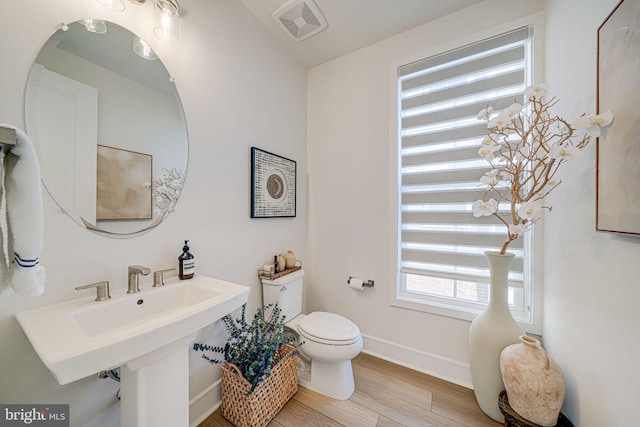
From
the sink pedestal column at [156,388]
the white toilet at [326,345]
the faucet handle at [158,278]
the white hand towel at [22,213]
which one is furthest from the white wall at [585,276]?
the faucet handle at [158,278]

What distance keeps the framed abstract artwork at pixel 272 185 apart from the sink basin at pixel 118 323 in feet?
2.28

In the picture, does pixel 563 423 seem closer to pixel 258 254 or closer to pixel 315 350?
pixel 315 350

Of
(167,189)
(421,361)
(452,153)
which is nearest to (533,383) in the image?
(421,361)

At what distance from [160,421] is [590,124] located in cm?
201

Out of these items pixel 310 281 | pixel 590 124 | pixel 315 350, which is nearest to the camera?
pixel 590 124

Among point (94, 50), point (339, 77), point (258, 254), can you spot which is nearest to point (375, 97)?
point (339, 77)

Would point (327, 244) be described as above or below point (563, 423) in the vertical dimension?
above

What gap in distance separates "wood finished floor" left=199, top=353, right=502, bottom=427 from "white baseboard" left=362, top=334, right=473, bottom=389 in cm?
5

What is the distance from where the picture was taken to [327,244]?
218cm

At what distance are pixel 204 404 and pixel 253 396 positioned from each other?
0.36 m

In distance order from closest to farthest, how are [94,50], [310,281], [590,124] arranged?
[590,124], [94,50], [310,281]

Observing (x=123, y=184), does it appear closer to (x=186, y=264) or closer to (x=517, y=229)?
(x=186, y=264)

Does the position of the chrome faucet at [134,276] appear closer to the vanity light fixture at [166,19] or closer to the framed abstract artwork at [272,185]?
the framed abstract artwork at [272,185]

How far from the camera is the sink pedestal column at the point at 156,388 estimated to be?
808 millimetres
